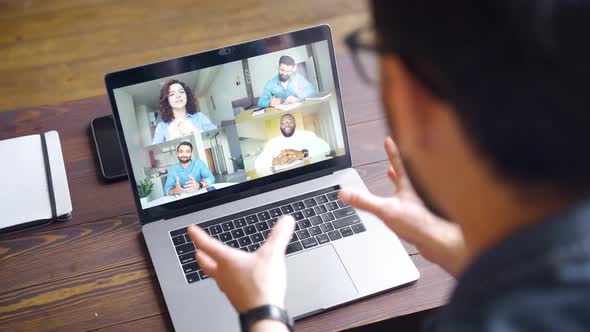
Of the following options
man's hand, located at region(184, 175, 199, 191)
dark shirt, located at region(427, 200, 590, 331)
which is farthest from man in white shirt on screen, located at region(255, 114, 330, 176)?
dark shirt, located at region(427, 200, 590, 331)

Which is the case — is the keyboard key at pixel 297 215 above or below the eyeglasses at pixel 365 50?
below

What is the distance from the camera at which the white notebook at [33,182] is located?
3.70 ft

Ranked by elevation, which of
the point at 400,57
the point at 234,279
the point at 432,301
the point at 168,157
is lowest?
the point at 432,301

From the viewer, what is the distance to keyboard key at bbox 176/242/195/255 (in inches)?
41.6

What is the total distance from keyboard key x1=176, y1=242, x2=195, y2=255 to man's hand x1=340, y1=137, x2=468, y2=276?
0.27m

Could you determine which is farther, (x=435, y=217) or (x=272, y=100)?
(x=272, y=100)

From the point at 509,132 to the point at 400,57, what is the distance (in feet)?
0.34

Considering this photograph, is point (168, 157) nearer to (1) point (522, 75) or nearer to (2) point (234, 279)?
(2) point (234, 279)

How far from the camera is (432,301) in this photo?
0.98 meters

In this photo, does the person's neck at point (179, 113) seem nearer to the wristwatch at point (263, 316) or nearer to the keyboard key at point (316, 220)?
the keyboard key at point (316, 220)

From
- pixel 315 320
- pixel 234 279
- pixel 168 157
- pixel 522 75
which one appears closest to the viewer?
pixel 522 75

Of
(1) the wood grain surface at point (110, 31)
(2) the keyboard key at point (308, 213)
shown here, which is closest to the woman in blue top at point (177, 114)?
(2) the keyboard key at point (308, 213)

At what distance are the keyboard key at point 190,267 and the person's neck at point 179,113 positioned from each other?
0.78 feet

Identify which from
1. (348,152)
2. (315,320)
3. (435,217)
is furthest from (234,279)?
(348,152)
